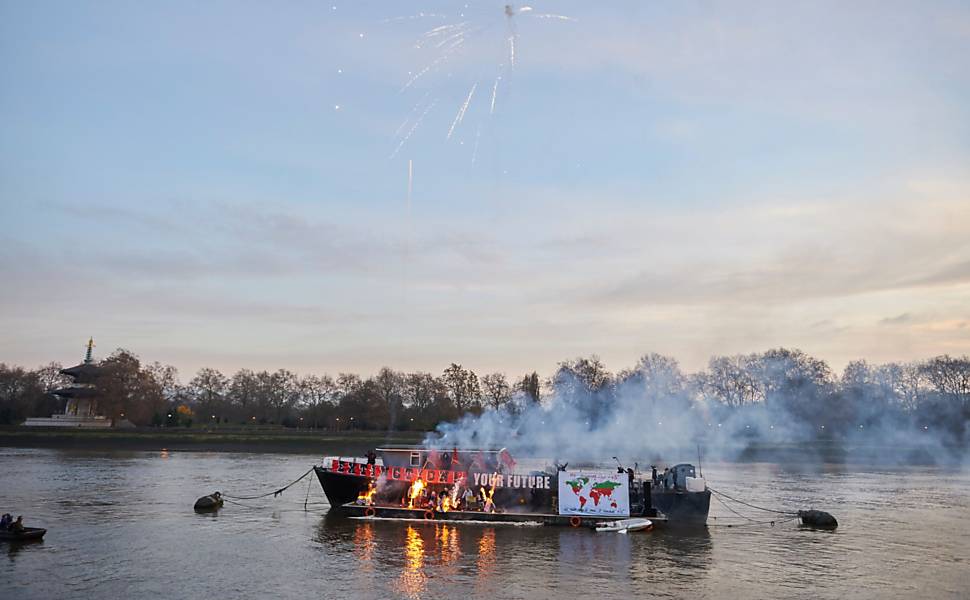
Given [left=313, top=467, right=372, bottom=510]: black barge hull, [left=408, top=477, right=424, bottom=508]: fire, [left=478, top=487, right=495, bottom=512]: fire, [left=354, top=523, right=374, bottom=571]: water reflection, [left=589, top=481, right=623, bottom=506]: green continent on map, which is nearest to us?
[left=354, top=523, right=374, bottom=571]: water reflection

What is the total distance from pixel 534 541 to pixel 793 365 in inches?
4637

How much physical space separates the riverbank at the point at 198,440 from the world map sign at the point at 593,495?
258ft

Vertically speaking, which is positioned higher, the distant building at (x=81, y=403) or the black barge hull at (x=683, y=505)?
the distant building at (x=81, y=403)

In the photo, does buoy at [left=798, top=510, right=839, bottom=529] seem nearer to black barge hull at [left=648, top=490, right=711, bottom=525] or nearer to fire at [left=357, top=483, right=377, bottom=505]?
black barge hull at [left=648, top=490, right=711, bottom=525]

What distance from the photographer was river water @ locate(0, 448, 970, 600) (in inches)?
1119

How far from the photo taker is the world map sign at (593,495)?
42.9 m

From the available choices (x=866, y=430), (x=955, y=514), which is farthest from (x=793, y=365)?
(x=955, y=514)

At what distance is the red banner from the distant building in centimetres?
10427

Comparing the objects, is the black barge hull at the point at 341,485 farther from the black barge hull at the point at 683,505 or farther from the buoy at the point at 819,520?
the buoy at the point at 819,520

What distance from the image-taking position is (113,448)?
110 m

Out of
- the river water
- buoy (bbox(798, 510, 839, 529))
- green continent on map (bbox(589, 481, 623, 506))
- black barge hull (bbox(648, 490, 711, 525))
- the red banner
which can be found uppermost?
the red banner

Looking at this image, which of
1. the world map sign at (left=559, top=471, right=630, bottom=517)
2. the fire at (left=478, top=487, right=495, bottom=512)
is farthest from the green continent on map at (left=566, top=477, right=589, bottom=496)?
the fire at (left=478, top=487, right=495, bottom=512)

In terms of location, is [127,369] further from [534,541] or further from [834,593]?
[834,593]

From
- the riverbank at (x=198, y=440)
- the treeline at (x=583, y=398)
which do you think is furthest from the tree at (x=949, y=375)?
the riverbank at (x=198, y=440)
